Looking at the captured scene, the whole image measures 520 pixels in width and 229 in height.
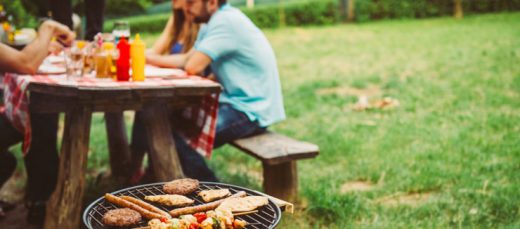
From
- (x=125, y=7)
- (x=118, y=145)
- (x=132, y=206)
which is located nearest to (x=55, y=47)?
(x=118, y=145)

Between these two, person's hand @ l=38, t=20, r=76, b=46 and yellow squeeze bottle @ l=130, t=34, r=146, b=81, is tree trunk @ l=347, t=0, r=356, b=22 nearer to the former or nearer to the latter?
person's hand @ l=38, t=20, r=76, b=46

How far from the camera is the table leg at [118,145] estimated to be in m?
5.29

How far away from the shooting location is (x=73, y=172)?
146 inches

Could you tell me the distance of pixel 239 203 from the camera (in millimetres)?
2529

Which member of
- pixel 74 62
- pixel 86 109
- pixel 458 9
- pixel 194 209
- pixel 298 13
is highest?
pixel 74 62

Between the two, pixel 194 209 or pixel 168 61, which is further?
pixel 168 61

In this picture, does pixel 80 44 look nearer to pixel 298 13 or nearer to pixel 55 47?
pixel 55 47

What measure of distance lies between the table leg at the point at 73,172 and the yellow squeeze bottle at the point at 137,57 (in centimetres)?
34

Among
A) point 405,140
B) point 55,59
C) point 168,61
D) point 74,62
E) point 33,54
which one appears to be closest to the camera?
point 33,54

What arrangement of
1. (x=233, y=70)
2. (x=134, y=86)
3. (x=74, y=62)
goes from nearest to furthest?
(x=134, y=86) < (x=74, y=62) < (x=233, y=70)

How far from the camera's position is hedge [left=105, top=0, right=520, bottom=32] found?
22.1 m

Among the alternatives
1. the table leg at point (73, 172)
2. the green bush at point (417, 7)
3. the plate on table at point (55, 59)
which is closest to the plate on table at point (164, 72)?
the table leg at point (73, 172)

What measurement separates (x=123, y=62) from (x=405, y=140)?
132 inches

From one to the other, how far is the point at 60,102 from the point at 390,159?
293 centimetres
